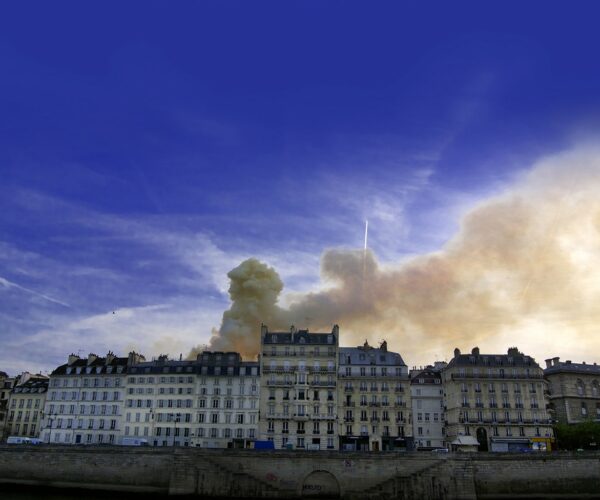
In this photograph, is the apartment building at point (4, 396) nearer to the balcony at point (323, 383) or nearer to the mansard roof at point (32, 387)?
the mansard roof at point (32, 387)

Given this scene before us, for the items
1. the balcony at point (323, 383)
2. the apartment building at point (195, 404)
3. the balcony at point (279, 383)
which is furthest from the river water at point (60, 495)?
the balcony at point (323, 383)

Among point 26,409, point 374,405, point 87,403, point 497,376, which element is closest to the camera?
point 374,405

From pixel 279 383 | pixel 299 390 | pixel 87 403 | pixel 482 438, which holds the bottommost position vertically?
pixel 482 438

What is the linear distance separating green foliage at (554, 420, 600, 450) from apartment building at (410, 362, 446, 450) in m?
14.0

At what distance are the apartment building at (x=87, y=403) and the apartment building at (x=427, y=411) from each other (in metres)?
37.8

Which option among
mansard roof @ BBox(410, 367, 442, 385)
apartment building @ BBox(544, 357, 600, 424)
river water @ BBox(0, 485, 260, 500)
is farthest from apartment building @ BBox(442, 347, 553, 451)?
river water @ BBox(0, 485, 260, 500)

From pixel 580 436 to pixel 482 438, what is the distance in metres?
11.0

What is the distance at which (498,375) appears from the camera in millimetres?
72375

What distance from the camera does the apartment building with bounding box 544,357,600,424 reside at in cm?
7850

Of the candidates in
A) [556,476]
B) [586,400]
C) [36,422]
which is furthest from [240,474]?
[586,400]

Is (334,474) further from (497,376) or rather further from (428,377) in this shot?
(497,376)

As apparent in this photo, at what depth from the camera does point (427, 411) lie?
7475 centimetres

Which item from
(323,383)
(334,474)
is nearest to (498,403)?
(323,383)

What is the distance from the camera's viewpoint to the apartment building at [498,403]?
6975cm
